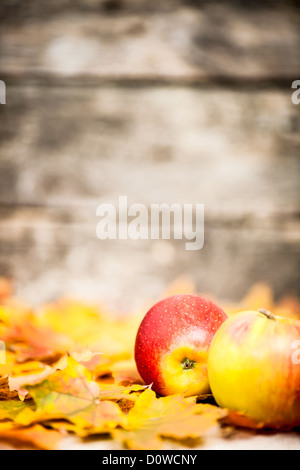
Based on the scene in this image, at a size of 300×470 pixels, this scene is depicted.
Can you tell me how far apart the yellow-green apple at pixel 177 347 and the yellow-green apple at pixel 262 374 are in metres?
0.09

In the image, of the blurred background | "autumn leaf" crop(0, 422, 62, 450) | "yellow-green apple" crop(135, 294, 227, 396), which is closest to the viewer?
"autumn leaf" crop(0, 422, 62, 450)

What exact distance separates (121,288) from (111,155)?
0.39m

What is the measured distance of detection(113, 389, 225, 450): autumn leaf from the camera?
0.46 m

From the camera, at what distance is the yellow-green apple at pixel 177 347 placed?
23.6 inches

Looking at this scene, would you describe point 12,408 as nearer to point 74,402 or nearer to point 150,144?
point 74,402

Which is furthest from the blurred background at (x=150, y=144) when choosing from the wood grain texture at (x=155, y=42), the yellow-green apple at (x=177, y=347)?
the yellow-green apple at (x=177, y=347)

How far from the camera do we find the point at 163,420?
0.50m

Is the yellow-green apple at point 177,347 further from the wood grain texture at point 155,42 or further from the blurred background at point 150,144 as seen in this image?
the wood grain texture at point 155,42

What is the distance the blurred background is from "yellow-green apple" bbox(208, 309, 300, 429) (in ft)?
2.80

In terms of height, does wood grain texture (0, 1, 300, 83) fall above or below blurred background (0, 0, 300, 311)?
above

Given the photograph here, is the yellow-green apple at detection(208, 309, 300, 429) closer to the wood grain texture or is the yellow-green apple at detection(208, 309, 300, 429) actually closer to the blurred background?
the blurred background

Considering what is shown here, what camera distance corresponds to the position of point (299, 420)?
48 centimetres

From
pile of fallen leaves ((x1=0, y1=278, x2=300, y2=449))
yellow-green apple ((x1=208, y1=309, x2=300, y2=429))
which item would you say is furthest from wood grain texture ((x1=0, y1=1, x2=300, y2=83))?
yellow-green apple ((x1=208, y1=309, x2=300, y2=429))
